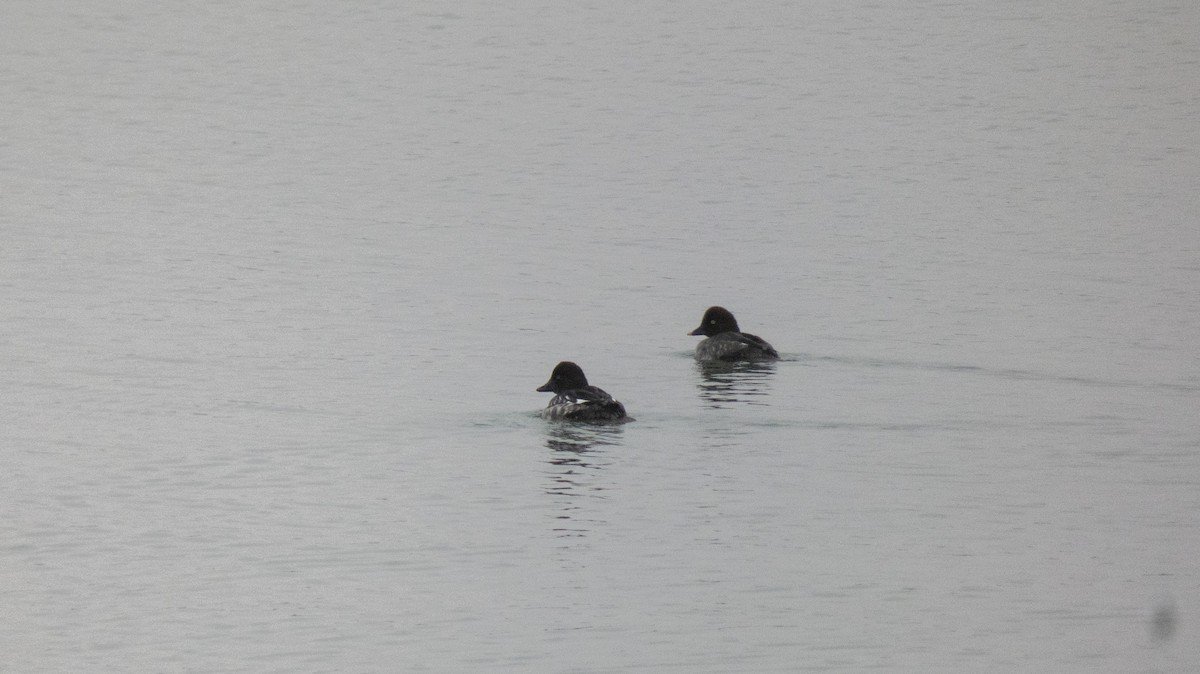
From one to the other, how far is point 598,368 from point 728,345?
55.8 inches

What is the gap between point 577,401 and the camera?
17.5 meters

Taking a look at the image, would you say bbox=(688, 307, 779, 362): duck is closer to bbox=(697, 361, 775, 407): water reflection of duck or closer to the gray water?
bbox=(697, 361, 775, 407): water reflection of duck

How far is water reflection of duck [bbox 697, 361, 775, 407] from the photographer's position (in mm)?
19094

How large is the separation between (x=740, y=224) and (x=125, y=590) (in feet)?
56.8

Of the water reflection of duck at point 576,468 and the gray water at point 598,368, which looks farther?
the water reflection of duck at point 576,468

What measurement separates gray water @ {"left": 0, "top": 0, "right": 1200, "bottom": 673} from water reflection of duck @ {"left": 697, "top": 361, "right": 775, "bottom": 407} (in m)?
A: 0.12

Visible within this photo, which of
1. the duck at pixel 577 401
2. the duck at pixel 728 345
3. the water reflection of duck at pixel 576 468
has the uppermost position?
the duck at pixel 728 345

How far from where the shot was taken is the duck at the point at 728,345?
2059 centimetres

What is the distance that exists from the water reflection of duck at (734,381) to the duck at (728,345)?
0.07 m

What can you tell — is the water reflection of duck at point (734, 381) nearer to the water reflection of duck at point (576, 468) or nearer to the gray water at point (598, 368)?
the gray water at point (598, 368)

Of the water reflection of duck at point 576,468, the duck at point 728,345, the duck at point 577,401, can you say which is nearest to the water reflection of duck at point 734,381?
the duck at point 728,345

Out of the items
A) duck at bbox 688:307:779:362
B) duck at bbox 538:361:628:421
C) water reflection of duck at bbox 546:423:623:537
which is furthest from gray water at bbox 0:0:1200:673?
duck at bbox 688:307:779:362

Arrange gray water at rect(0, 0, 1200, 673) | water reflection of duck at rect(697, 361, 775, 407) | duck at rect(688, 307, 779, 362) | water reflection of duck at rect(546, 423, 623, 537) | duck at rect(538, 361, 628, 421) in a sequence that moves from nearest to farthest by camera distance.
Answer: gray water at rect(0, 0, 1200, 673) < water reflection of duck at rect(546, 423, 623, 537) < duck at rect(538, 361, 628, 421) < water reflection of duck at rect(697, 361, 775, 407) < duck at rect(688, 307, 779, 362)

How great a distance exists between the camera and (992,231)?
28.7 m
